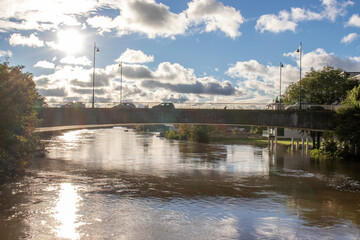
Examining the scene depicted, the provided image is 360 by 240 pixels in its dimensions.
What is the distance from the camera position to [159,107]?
5888 centimetres

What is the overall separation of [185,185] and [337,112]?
31.4m

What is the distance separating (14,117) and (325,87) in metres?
62.7

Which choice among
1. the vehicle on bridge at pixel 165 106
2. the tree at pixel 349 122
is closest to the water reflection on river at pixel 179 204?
the tree at pixel 349 122

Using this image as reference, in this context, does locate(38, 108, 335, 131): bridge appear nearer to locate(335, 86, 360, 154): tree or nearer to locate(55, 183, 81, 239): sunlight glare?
locate(335, 86, 360, 154): tree

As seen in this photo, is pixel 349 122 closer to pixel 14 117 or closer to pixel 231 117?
pixel 231 117

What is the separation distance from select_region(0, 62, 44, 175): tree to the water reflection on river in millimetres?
2536

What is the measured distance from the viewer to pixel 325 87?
7725cm

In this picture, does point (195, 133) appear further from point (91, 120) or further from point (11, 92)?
point (11, 92)

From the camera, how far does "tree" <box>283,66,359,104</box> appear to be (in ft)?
252

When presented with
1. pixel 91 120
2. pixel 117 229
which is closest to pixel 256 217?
pixel 117 229

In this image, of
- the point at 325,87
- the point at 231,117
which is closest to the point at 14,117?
the point at 231,117

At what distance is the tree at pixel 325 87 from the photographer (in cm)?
7675

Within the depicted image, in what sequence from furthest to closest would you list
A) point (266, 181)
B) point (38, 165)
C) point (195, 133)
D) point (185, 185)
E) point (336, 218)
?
point (195, 133) < point (38, 165) < point (266, 181) < point (185, 185) < point (336, 218)

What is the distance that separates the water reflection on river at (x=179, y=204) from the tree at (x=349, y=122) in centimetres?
795
